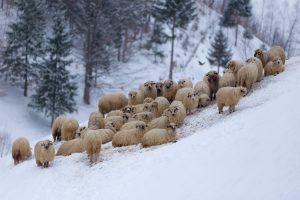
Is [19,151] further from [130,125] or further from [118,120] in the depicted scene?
[130,125]

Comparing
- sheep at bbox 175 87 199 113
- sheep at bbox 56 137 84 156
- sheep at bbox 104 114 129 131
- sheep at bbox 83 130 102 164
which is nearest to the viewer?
sheep at bbox 83 130 102 164

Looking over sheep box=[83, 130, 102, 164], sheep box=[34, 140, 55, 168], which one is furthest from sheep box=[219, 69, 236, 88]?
sheep box=[34, 140, 55, 168]

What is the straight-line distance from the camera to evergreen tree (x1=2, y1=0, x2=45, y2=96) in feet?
130

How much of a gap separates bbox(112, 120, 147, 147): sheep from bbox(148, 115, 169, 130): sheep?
1.01ft

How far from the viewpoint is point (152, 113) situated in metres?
17.4

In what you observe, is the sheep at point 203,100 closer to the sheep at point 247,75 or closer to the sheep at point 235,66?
the sheep at point 247,75

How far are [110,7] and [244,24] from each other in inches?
1939

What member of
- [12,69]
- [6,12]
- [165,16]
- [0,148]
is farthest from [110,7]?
[0,148]

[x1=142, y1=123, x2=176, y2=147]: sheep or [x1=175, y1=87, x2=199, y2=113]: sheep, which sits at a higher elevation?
[x1=175, y1=87, x2=199, y2=113]: sheep

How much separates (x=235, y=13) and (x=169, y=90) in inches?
2386

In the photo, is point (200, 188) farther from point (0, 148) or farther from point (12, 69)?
point (12, 69)

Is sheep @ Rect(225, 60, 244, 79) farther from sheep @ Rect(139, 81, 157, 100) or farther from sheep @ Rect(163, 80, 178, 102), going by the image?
sheep @ Rect(139, 81, 157, 100)

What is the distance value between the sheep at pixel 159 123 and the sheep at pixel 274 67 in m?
4.99

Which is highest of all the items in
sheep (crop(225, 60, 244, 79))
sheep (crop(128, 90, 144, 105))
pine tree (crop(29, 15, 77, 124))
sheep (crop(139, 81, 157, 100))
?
sheep (crop(225, 60, 244, 79))
